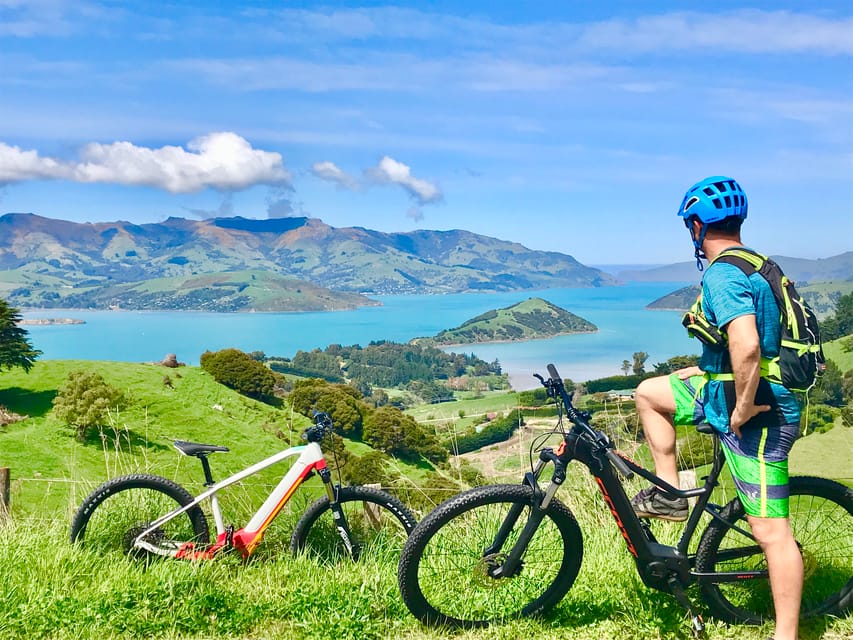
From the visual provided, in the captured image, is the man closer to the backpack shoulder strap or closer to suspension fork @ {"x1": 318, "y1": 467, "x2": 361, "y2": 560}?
the backpack shoulder strap

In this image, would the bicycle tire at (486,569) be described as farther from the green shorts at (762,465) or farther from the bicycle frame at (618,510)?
the green shorts at (762,465)

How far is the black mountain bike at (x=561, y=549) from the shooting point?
141 inches

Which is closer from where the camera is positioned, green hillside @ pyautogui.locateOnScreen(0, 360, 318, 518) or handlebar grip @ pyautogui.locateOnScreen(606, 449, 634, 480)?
handlebar grip @ pyautogui.locateOnScreen(606, 449, 634, 480)

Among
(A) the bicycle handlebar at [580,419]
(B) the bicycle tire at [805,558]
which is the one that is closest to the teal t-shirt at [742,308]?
(A) the bicycle handlebar at [580,419]

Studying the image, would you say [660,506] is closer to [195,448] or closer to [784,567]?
[784,567]

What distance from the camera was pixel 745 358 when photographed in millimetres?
2994

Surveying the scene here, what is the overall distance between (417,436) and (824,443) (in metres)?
39.2

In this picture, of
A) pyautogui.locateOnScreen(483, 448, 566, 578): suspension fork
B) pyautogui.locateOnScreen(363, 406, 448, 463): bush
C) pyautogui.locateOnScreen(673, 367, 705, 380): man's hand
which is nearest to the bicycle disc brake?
pyautogui.locateOnScreen(483, 448, 566, 578): suspension fork

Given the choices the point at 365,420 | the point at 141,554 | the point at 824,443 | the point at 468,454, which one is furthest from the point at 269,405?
the point at 141,554

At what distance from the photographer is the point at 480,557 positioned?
376 centimetres

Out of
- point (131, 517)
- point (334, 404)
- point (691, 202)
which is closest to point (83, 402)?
point (334, 404)

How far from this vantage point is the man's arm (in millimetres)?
2994

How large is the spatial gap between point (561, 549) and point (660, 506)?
0.62 metres

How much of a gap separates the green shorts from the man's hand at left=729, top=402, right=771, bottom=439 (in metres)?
0.10
